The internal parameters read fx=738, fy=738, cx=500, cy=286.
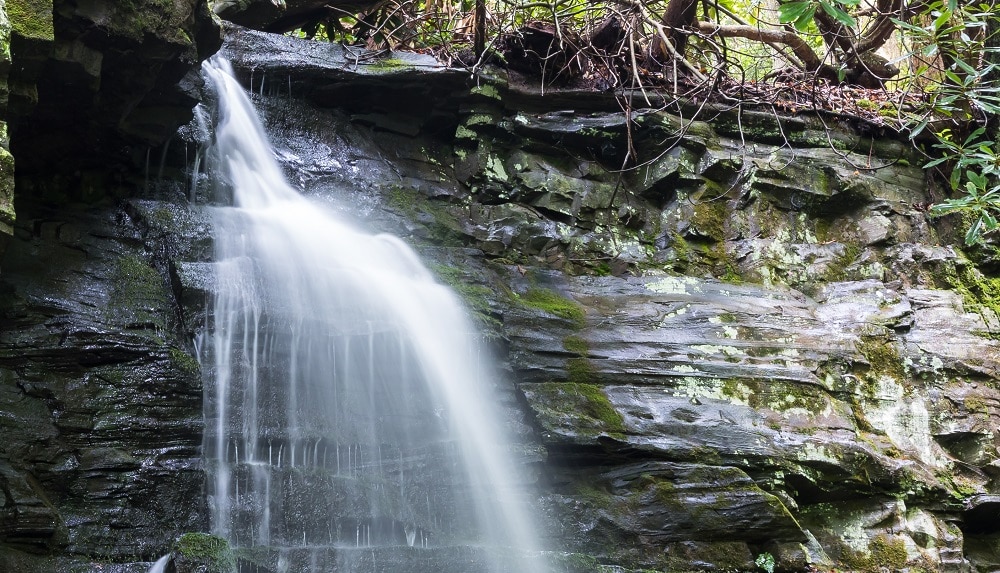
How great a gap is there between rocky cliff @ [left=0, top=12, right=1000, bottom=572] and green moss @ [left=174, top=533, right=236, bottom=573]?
31cm

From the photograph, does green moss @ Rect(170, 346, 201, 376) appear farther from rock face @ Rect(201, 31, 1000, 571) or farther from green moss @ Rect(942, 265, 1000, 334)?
green moss @ Rect(942, 265, 1000, 334)

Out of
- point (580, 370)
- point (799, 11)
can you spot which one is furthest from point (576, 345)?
point (799, 11)

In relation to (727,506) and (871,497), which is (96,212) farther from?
(871,497)

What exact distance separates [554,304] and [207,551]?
9.75 feet

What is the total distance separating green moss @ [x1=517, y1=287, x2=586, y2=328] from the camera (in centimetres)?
549

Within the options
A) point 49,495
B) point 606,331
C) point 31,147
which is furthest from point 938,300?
point 31,147

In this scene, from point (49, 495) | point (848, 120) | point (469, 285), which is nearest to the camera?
point (49, 495)

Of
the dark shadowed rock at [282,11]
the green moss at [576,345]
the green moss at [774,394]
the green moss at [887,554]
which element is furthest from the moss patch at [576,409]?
the dark shadowed rock at [282,11]

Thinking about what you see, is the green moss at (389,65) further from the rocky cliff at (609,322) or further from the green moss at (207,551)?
the green moss at (207,551)

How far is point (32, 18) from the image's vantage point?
132 inches

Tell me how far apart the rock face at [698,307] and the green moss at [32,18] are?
2.95 meters

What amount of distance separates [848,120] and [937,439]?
3.48 meters

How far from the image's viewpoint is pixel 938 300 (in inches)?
236

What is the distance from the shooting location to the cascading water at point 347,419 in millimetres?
4047
